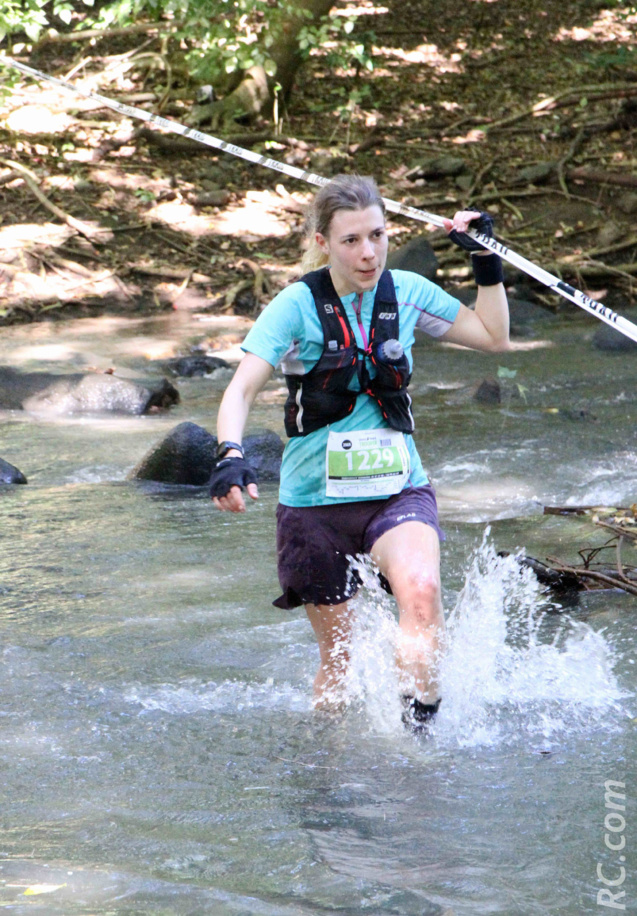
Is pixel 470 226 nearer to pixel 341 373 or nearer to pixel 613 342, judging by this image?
pixel 341 373

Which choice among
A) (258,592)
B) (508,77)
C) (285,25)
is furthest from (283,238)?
(258,592)

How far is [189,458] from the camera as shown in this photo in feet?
24.5

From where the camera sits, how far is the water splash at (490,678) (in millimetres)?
3918

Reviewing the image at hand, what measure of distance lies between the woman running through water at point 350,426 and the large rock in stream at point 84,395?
5824mm

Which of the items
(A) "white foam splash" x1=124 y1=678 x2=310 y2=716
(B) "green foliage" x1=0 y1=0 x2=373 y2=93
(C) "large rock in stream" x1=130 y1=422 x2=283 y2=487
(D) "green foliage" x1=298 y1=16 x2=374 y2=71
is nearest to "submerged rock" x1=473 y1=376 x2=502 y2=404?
(C) "large rock in stream" x1=130 y1=422 x2=283 y2=487

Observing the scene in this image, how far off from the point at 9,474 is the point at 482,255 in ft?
14.6

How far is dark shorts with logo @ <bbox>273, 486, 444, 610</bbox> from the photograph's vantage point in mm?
3748

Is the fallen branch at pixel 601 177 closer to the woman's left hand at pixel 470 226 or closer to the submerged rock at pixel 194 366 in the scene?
the submerged rock at pixel 194 366

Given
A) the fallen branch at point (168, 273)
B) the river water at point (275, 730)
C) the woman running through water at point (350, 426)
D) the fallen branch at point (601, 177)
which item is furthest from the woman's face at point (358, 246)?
the fallen branch at point (601, 177)

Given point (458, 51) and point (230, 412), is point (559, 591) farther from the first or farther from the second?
point (458, 51)

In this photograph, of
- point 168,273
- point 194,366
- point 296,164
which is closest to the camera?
point 194,366

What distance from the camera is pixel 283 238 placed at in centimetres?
1486

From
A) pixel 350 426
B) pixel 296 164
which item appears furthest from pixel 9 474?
pixel 296 164

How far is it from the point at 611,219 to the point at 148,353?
23.0 feet
